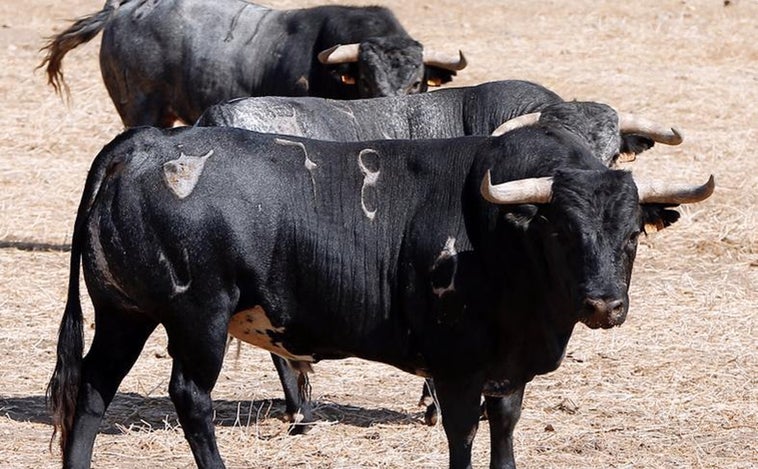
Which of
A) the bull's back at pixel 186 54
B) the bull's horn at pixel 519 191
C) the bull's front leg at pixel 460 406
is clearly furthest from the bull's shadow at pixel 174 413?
the bull's back at pixel 186 54

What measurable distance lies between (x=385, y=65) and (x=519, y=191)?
190 inches

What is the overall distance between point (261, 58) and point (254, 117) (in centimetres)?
398

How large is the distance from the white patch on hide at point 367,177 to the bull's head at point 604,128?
111 cm

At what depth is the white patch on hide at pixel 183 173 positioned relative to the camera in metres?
5.84

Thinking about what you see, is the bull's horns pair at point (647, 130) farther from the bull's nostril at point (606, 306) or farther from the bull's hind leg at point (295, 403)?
the bull's nostril at point (606, 306)

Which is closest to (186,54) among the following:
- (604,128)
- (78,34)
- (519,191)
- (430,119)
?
(78,34)

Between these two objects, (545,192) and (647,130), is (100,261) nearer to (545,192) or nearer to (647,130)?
(545,192)

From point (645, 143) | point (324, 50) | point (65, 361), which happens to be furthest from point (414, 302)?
point (324, 50)

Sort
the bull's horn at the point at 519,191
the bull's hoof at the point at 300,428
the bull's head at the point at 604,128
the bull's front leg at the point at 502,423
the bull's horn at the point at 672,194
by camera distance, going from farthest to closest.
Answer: the bull's hoof at the point at 300,428 → the bull's head at the point at 604,128 → the bull's front leg at the point at 502,423 → the bull's horn at the point at 672,194 → the bull's horn at the point at 519,191

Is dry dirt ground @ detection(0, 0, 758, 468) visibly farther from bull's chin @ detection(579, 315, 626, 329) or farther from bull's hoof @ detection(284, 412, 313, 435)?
bull's chin @ detection(579, 315, 626, 329)

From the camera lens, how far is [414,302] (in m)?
5.96

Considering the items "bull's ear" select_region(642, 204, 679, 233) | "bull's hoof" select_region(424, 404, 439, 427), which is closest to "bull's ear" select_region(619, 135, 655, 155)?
"bull's hoof" select_region(424, 404, 439, 427)

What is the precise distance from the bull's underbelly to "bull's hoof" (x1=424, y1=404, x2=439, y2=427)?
1510 millimetres

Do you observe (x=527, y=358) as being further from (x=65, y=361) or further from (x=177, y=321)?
(x=65, y=361)
